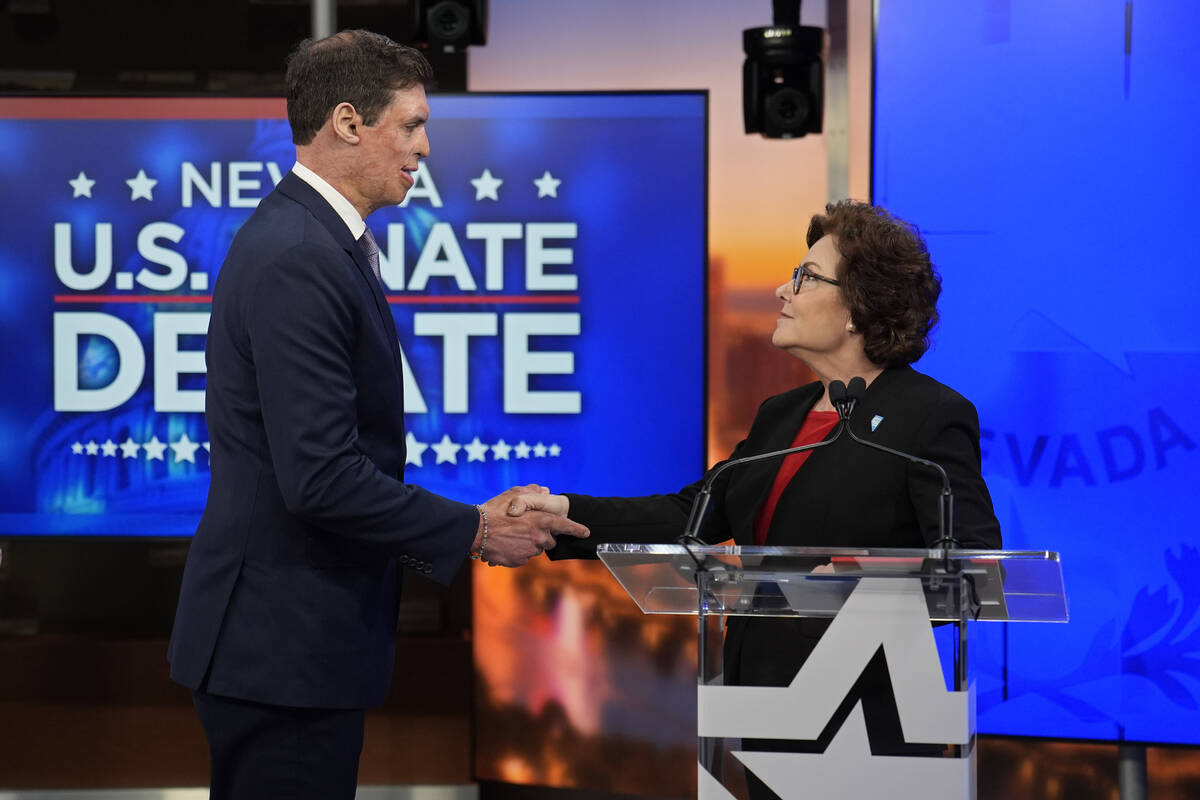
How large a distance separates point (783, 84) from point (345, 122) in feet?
6.81

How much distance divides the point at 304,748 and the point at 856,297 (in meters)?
1.20

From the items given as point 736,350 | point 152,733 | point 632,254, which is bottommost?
point 152,733

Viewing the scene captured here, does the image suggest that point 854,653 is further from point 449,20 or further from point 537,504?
point 449,20

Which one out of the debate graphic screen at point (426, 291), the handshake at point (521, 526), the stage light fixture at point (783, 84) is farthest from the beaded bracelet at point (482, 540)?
the stage light fixture at point (783, 84)

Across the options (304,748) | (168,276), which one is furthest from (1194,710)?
(168,276)

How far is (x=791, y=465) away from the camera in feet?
7.61

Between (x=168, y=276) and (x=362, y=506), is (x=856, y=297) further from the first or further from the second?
(x=168, y=276)

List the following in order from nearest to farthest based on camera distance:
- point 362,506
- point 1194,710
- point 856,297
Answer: point 362,506
point 856,297
point 1194,710

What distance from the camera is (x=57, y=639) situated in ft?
14.4

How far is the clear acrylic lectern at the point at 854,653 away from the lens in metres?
1.67

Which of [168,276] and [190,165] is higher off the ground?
[190,165]

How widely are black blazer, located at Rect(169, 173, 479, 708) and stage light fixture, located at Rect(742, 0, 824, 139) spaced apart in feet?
6.98

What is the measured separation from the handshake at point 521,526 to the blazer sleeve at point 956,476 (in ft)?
2.24

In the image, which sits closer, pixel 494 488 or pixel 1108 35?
pixel 1108 35
